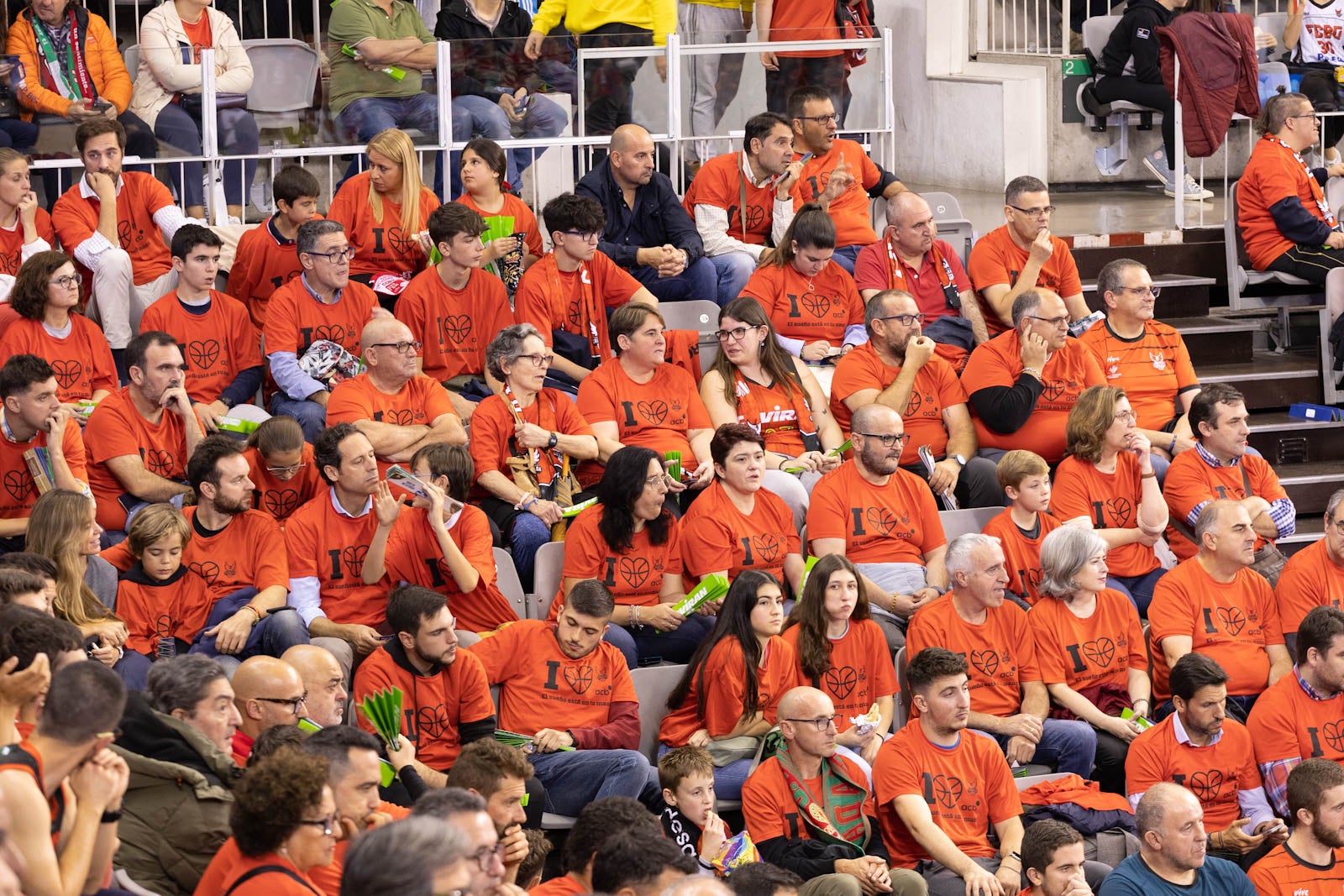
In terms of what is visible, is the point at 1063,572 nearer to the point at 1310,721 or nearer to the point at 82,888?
the point at 1310,721

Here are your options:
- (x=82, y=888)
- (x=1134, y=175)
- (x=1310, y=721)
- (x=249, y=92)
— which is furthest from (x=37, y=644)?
(x=1134, y=175)

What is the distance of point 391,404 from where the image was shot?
6957 millimetres

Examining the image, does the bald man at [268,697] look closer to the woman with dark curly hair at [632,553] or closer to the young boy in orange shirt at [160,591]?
the young boy in orange shirt at [160,591]

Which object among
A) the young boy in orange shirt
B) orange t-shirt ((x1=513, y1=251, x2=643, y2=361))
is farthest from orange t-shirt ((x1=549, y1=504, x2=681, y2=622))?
orange t-shirt ((x1=513, y1=251, x2=643, y2=361))

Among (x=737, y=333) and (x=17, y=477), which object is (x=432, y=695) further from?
(x=737, y=333)

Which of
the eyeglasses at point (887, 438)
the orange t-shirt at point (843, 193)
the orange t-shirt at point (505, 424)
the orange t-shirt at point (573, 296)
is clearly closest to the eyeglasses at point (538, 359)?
the orange t-shirt at point (505, 424)

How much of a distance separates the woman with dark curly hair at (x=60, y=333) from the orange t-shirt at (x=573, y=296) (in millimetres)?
1791

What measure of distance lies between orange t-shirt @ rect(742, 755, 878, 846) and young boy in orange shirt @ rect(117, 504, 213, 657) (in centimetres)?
199

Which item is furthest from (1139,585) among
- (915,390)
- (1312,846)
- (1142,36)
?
(1142,36)

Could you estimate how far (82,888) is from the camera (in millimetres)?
3713

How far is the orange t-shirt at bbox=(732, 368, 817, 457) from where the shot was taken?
7430 mm

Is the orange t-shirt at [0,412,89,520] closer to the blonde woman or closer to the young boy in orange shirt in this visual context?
the young boy in orange shirt

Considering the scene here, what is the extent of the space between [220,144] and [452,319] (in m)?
1.81

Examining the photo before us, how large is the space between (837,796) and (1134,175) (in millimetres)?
7530
